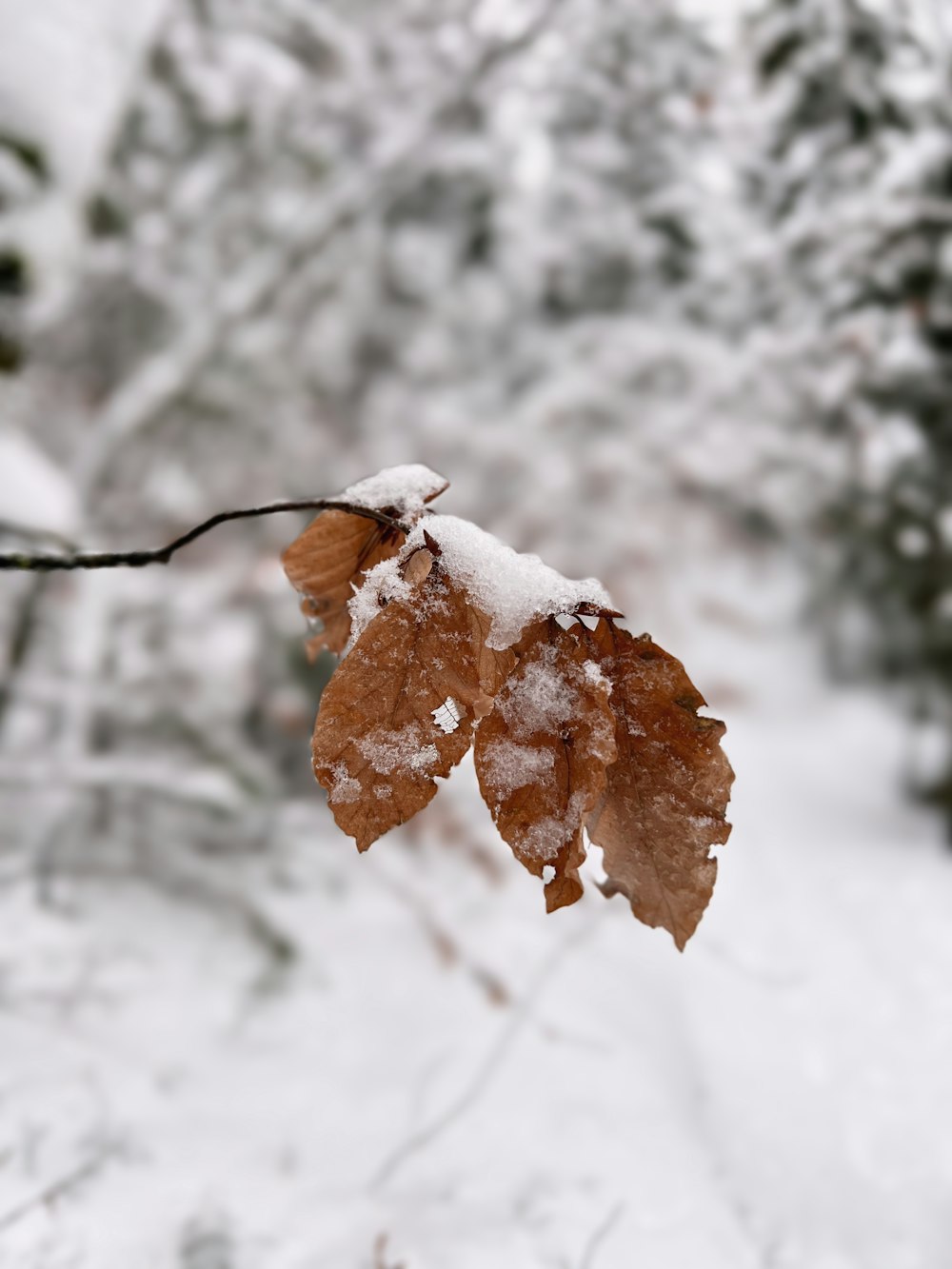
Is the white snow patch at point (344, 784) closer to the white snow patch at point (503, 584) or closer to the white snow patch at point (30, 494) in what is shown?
the white snow patch at point (503, 584)

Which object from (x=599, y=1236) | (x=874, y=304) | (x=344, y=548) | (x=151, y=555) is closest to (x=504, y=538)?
(x=874, y=304)

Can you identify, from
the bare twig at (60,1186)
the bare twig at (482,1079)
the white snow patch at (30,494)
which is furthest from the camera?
the white snow patch at (30,494)

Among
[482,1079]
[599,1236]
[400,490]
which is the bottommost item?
[599,1236]

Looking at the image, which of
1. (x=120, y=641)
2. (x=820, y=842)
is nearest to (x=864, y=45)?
(x=820, y=842)

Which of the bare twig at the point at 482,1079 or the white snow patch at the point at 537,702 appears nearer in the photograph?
the white snow patch at the point at 537,702

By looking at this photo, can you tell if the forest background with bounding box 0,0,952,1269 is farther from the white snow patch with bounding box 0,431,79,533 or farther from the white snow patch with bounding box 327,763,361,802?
the white snow patch with bounding box 327,763,361,802

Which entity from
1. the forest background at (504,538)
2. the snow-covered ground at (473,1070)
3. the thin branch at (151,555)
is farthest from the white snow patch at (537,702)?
the snow-covered ground at (473,1070)

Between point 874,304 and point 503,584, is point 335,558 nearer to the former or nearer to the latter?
point 503,584
